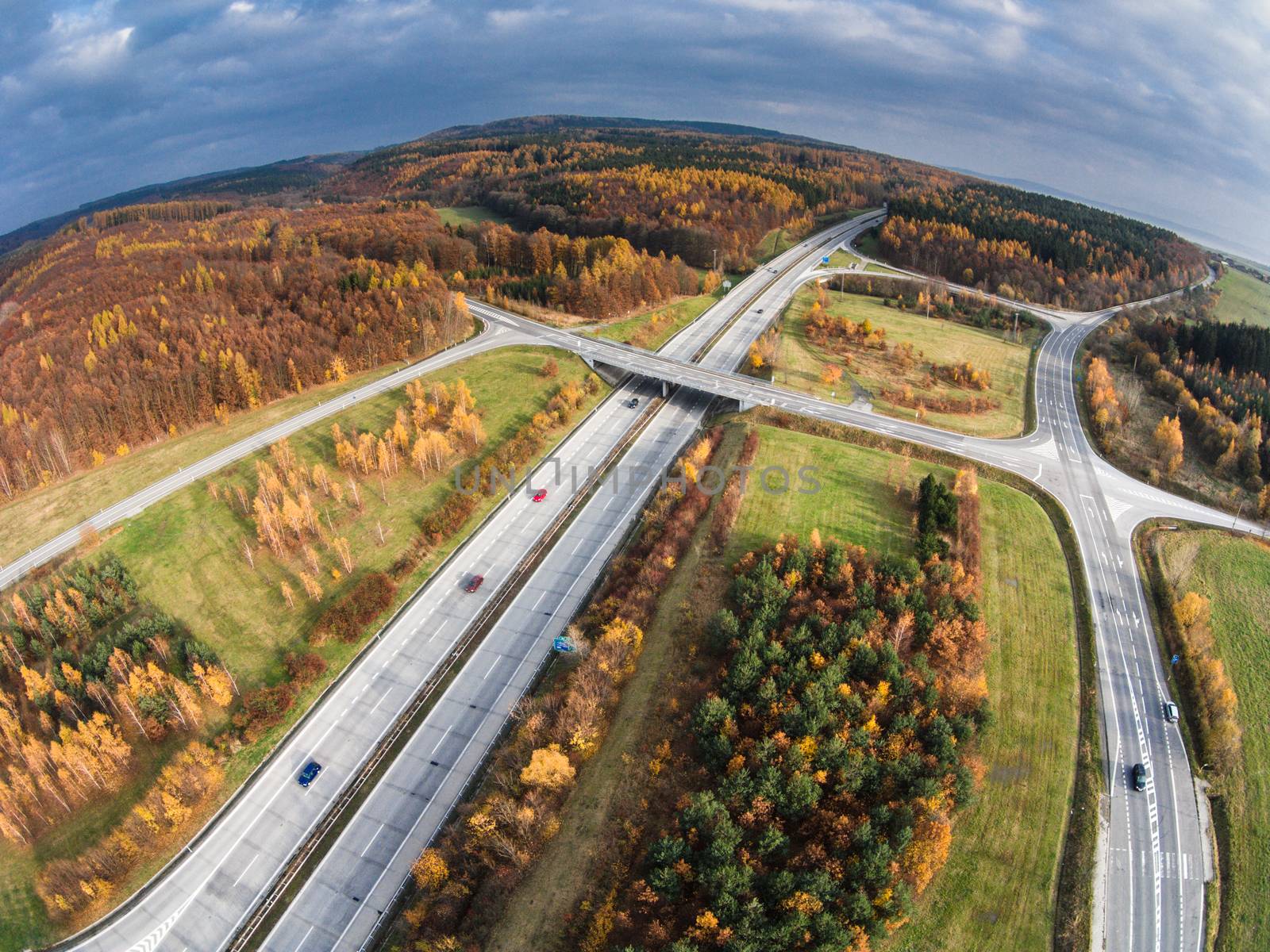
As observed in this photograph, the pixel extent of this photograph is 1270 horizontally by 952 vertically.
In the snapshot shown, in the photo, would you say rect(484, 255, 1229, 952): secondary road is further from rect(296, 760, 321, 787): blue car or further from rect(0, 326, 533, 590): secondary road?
rect(296, 760, 321, 787): blue car

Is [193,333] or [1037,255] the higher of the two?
[1037,255]

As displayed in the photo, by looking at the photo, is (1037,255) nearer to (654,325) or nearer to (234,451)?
(654,325)

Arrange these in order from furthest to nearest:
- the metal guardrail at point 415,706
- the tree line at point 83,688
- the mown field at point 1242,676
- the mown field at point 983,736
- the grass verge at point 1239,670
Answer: the tree line at point 83,688 < the metal guardrail at point 415,706 < the grass verge at point 1239,670 < the mown field at point 1242,676 < the mown field at point 983,736

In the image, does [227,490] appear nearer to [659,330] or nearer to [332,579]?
[332,579]

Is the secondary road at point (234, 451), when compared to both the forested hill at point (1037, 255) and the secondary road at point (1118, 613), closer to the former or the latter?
the secondary road at point (1118, 613)

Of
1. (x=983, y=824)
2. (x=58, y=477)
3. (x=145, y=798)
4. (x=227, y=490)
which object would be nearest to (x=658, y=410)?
(x=227, y=490)

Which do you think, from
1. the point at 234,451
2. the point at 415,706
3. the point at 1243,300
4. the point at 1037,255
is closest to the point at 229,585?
the point at 234,451

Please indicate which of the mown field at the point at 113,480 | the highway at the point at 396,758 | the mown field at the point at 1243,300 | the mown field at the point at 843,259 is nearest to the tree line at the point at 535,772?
the highway at the point at 396,758
